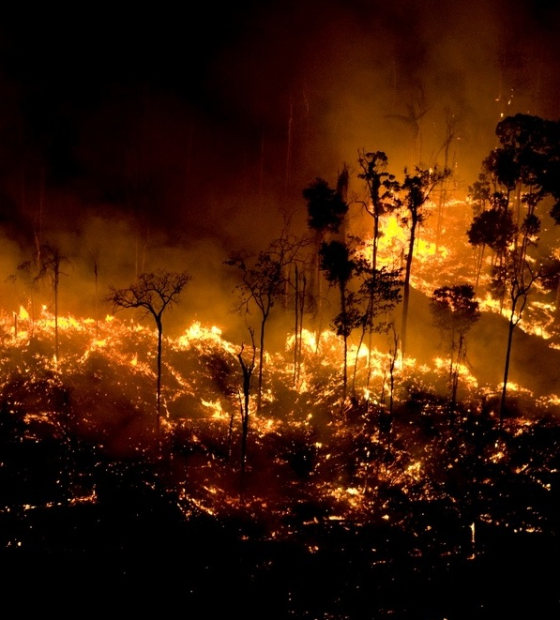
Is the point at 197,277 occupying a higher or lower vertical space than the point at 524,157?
lower

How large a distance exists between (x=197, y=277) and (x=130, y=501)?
73.5ft

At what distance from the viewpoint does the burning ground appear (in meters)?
20.2

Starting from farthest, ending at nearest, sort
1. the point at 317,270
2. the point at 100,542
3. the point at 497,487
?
the point at 317,270 < the point at 497,487 < the point at 100,542

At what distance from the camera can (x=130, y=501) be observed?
2441 cm

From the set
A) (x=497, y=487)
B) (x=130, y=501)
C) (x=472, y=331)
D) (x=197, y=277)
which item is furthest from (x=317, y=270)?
(x=130, y=501)

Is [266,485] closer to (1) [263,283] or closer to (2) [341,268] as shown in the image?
(1) [263,283]

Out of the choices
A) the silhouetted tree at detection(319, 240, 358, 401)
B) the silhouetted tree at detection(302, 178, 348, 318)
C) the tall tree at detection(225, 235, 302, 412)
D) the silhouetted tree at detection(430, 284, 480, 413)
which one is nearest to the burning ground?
the silhouetted tree at detection(430, 284, 480, 413)

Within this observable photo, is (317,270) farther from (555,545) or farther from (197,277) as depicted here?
(555,545)

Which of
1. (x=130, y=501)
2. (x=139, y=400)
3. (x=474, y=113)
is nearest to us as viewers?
(x=130, y=501)

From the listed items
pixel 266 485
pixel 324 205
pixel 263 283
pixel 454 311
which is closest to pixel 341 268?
pixel 324 205

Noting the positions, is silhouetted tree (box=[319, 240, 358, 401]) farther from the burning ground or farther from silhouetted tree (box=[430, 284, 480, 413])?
silhouetted tree (box=[430, 284, 480, 413])

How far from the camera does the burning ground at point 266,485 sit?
794 inches

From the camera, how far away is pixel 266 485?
27422 millimetres

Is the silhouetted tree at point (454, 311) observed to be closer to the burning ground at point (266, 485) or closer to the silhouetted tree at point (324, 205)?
the burning ground at point (266, 485)
